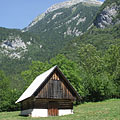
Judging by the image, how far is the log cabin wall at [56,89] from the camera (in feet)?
115

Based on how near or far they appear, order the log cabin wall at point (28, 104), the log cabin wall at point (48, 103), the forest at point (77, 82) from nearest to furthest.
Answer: the log cabin wall at point (48, 103) < the log cabin wall at point (28, 104) < the forest at point (77, 82)

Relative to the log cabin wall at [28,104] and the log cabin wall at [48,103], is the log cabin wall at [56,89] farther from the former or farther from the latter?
the log cabin wall at [28,104]

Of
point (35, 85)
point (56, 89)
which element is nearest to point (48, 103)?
point (56, 89)

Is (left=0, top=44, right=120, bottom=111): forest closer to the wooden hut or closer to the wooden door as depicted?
the wooden hut

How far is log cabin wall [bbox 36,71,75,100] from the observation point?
115 ft

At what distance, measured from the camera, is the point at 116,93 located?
66062 millimetres

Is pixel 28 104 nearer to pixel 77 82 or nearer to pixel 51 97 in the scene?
pixel 51 97

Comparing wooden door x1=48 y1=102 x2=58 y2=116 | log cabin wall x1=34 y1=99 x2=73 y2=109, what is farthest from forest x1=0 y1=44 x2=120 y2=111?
wooden door x1=48 y1=102 x2=58 y2=116

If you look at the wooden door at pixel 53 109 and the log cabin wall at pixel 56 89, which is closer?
the log cabin wall at pixel 56 89

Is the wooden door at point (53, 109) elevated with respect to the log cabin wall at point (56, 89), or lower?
lower

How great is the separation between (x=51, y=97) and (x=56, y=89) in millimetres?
1403

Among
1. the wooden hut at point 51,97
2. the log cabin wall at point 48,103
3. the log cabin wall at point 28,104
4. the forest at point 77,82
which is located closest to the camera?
the wooden hut at point 51,97

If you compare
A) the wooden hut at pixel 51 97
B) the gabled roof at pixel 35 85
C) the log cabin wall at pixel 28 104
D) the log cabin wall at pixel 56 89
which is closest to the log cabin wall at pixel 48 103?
the wooden hut at pixel 51 97

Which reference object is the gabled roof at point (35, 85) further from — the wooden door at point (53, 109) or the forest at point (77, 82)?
the forest at point (77, 82)
